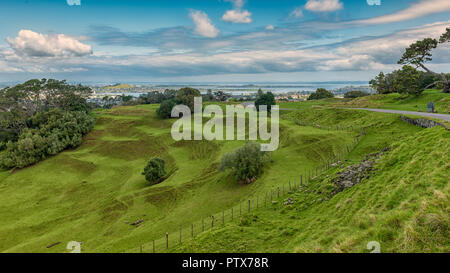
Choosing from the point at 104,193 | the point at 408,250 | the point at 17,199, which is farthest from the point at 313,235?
the point at 17,199

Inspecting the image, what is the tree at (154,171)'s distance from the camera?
39312 millimetres

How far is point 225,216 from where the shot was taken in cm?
2328

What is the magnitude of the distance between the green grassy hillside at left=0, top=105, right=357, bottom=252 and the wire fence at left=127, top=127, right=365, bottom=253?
145 cm

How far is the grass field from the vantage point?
11.5 meters

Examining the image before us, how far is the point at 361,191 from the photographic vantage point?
1697cm

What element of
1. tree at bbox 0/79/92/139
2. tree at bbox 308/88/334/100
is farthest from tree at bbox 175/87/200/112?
tree at bbox 308/88/334/100

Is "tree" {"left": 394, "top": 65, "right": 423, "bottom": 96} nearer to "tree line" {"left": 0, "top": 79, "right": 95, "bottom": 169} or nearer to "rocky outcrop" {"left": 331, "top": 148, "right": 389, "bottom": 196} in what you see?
"rocky outcrop" {"left": 331, "top": 148, "right": 389, "bottom": 196}

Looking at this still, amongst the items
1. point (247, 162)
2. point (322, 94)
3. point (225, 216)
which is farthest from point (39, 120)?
point (322, 94)

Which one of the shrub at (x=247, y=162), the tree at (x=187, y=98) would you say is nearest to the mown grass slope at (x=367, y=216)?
the shrub at (x=247, y=162)

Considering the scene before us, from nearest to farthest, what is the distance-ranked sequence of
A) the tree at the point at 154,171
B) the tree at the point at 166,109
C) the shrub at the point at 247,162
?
the shrub at the point at 247,162
the tree at the point at 154,171
the tree at the point at 166,109

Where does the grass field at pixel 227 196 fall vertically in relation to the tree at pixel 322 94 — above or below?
below

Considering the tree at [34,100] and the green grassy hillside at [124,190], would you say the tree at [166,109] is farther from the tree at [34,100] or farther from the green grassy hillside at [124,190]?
the tree at [34,100]

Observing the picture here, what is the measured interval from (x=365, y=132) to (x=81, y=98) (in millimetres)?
94444

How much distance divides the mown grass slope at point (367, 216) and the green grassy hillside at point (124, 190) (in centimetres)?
807
